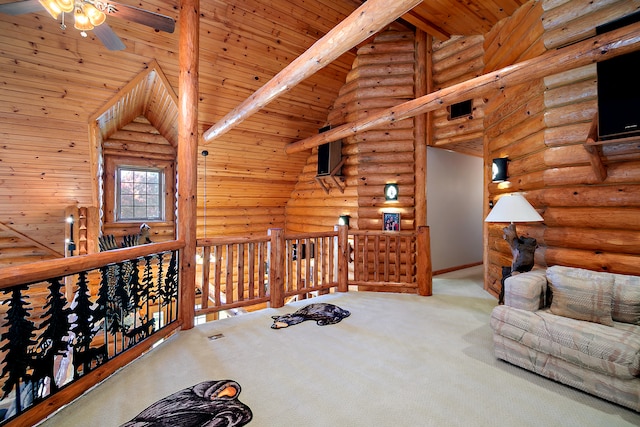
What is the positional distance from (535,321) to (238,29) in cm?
568

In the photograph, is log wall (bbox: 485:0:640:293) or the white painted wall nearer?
log wall (bbox: 485:0:640:293)

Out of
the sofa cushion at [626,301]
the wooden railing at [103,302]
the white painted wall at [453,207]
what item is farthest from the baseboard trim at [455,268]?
the sofa cushion at [626,301]

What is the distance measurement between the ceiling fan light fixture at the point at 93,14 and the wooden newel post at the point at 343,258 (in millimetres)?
3586

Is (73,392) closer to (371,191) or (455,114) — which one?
(371,191)

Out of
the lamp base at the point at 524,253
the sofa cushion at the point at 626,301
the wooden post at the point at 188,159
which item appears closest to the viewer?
the sofa cushion at the point at 626,301

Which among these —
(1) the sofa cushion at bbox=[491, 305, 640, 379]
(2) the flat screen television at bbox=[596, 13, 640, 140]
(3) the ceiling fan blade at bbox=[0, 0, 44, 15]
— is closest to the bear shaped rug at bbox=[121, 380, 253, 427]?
(1) the sofa cushion at bbox=[491, 305, 640, 379]

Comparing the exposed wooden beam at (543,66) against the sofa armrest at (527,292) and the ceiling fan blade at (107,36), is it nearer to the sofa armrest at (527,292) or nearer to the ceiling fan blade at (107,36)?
the sofa armrest at (527,292)

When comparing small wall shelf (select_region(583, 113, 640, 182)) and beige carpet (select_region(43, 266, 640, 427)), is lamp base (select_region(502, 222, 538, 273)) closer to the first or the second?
beige carpet (select_region(43, 266, 640, 427))

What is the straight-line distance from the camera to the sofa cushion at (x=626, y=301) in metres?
2.24

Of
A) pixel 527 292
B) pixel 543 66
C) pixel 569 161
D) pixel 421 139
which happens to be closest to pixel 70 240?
pixel 421 139

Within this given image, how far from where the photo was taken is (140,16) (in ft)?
9.28

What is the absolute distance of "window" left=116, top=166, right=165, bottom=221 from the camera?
6.78 m

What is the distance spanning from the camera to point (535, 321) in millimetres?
2322

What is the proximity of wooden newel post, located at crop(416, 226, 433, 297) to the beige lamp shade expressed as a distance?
4.48 feet
